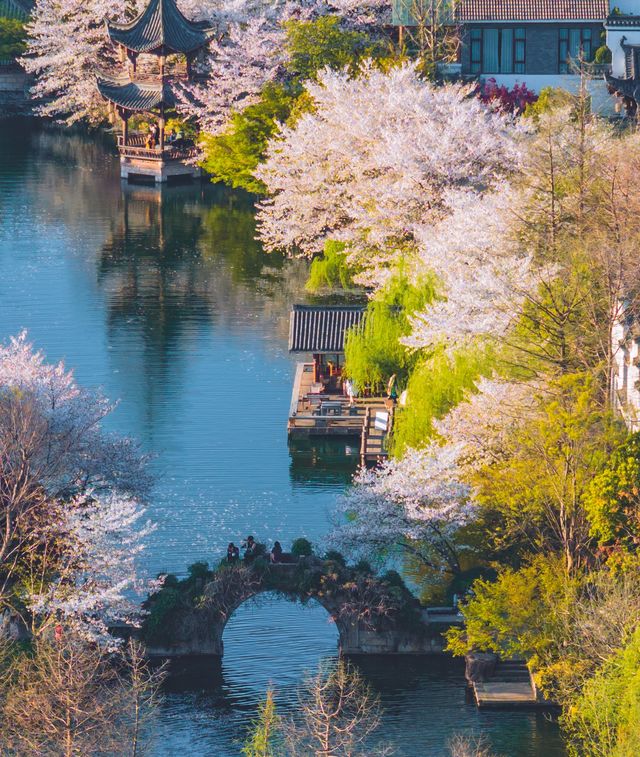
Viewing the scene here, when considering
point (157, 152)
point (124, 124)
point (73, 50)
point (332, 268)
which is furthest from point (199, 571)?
point (73, 50)

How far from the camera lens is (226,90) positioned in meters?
118

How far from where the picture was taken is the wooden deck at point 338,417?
6950cm

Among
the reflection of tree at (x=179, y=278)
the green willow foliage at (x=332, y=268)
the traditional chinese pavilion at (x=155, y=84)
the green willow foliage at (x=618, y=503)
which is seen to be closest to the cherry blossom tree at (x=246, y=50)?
the traditional chinese pavilion at (x=155, y=84)

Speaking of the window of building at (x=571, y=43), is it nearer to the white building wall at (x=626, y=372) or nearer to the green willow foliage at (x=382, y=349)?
the green willow foliage at (x=382, y=349)

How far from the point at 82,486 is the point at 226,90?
65.6 meters

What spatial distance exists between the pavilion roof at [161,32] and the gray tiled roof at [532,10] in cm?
1791

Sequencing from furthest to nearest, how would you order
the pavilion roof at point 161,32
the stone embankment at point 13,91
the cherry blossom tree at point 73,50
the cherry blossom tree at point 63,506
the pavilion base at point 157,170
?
1. the stone embankment at point 13,91
2. the cherry blossom tree at point 73,50
3. the pavilion roof at point 161,32
4. the pavilion base at point 157,170
5. the cherry blossom tree at point 63,506

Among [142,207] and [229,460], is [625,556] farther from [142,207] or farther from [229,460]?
[142,207]

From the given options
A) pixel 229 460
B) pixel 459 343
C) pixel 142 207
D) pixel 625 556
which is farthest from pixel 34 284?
→ pixel 625 556

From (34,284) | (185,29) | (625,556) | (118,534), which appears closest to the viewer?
(625,556)

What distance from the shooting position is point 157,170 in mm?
122688

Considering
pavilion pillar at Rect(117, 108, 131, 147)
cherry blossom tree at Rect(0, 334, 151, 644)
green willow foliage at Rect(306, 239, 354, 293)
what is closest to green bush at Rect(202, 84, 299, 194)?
pavilion pillar at Rect(117, 108, 131, 147)

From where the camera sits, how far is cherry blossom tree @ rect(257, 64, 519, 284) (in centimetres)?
8056

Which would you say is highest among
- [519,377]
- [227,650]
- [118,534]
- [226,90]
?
[226,90]
